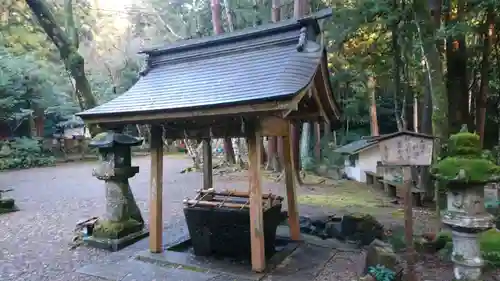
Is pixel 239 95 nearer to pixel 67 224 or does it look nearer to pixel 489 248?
pixel 489 248

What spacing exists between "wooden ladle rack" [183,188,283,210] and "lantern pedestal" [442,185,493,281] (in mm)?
2405

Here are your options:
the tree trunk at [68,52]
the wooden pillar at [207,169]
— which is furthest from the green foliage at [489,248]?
the tree trunk at [68,52]

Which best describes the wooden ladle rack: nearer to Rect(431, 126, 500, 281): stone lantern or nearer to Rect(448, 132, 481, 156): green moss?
Rect(431, 126, 500, 281): stone lantern

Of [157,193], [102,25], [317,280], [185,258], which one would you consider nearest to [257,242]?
[317,280]

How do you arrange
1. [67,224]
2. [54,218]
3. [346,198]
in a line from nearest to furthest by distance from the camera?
1. [67,224]
2. [54,218]
3. [346,198]

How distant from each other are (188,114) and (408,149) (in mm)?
2932

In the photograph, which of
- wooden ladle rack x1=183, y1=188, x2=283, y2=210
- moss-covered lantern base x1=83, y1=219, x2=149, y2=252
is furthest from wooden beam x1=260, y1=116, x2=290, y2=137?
moss-covered lantern base x1=83, y1=219, x2=149, y2=252

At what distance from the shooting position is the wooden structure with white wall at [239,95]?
4.66m

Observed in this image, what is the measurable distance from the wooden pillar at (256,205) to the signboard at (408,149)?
1.73 meters

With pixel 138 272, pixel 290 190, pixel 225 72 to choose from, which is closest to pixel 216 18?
pixel 225 72

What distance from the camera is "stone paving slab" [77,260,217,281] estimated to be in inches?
191

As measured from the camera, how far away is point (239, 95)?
15.5ft

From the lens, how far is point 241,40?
611 cm

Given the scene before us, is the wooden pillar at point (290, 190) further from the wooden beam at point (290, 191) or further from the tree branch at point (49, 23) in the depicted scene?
the tree branch at point (49, 23)
